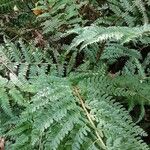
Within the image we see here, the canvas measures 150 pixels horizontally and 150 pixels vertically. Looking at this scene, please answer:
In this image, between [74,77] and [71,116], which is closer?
[71,116]

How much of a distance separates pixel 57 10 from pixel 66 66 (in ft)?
1.90

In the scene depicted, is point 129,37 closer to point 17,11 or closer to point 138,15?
point 138,15

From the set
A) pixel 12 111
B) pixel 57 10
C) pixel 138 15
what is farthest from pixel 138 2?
pixel 12 111

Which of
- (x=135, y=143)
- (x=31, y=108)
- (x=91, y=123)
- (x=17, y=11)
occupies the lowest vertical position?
(x=135, y=143)

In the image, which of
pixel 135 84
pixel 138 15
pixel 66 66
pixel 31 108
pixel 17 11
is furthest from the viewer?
pixel 17 11

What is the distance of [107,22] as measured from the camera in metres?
2.96

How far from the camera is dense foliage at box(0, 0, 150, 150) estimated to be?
2029mm

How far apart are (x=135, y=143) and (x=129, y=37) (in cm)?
49

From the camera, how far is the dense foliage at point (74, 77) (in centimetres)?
203

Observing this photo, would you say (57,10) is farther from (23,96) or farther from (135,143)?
(135,143)

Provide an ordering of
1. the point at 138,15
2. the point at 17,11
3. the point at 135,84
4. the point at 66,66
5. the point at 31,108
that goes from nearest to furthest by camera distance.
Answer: the point at 31,108
the point at 135,84
the point at 66,66
the point at 138,15
the point at 17,11

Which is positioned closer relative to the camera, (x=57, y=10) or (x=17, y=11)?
(x=57, y=10)

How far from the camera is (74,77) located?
236 cm

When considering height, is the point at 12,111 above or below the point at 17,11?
below
